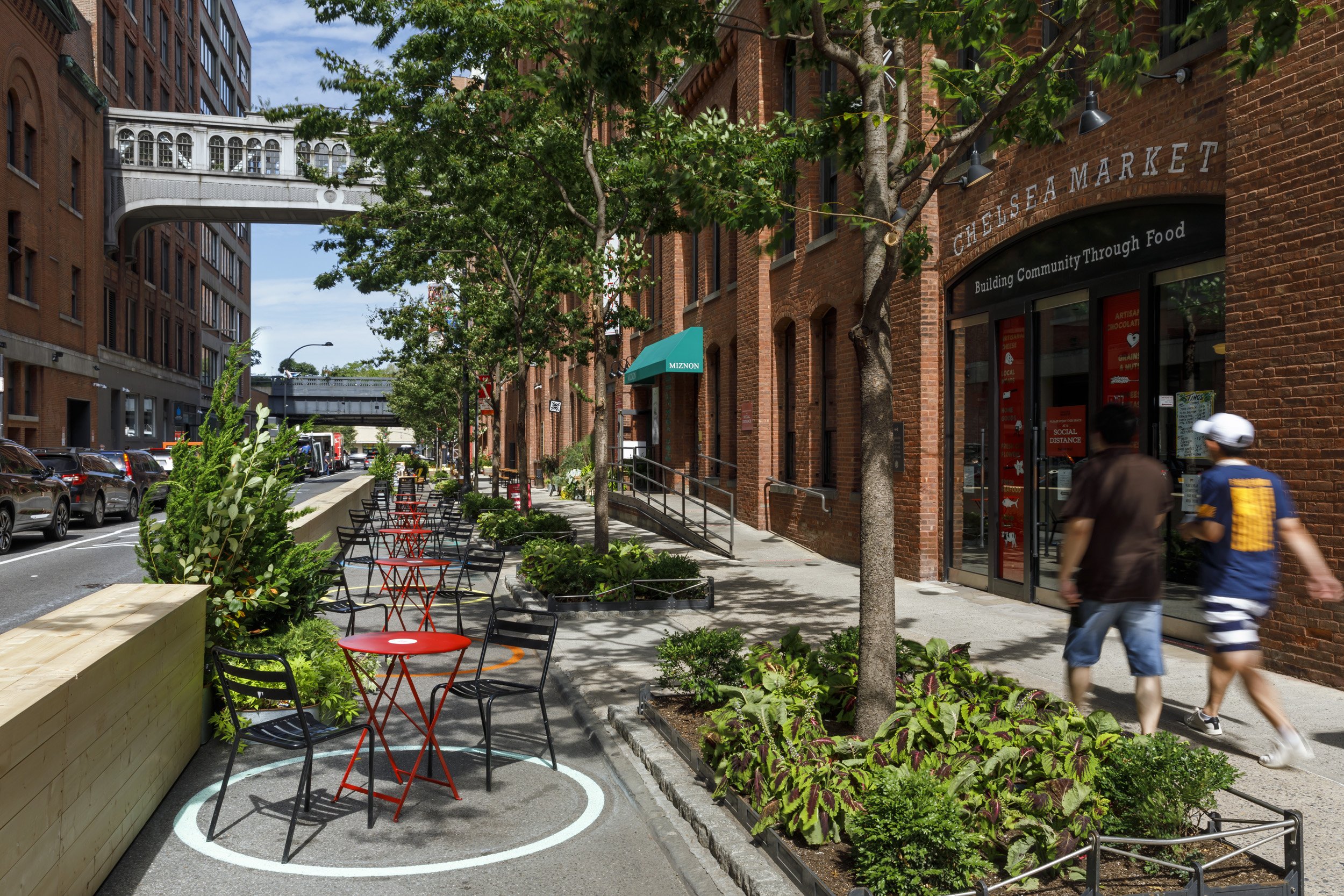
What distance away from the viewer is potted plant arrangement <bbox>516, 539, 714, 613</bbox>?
11.7m

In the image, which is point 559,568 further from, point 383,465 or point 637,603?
point 383,465

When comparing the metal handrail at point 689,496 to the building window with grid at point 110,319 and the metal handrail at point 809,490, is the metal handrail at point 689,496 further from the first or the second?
the building window with grid at point 110,319

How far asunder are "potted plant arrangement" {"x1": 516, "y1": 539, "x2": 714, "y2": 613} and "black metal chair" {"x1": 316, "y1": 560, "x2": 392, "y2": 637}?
1.84 m

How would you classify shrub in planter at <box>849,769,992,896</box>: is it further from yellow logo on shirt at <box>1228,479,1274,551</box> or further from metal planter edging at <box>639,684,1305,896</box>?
yellow logo on shirt at <box>1228,479,1274,551</box>

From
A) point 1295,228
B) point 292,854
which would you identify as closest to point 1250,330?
point 1295,228

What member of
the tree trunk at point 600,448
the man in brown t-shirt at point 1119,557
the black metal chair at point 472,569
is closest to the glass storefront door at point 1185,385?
the man in brown t-shirt at point 1119,557

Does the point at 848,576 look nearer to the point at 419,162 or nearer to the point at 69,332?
the point at 419,162

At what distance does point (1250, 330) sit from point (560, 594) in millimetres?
7265

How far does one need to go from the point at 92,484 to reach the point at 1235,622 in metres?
25.0

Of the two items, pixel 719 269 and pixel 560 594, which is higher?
pixel 719 269

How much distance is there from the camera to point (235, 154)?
5000 centimetres

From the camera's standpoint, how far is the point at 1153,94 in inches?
371

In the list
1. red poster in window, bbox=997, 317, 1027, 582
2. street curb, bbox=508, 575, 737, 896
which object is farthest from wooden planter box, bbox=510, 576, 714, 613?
red poster in window, bbox=997, 317, 1027, 582

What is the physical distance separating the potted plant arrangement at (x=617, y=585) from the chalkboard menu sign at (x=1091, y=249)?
4766 millimetres
